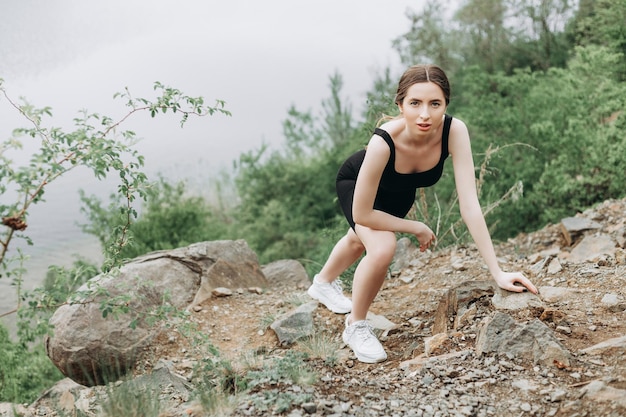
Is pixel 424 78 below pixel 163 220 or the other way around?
the other way around

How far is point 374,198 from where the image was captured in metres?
3.36

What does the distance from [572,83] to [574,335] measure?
7922 mm

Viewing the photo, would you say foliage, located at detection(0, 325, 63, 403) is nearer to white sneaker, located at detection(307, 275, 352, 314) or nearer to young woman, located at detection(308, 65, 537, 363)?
white sneaker, located at detection(307, 275, 352, 314)

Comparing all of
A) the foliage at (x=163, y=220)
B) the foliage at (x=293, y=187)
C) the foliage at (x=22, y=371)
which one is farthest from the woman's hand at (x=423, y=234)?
the foliage at (x=293, y=187)

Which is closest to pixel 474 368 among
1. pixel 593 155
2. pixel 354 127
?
pixel 593 155

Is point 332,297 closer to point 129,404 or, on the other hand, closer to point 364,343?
point 364,343

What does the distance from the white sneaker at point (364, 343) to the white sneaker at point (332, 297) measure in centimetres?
71

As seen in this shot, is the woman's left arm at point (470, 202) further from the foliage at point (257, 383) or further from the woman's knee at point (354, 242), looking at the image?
the foliage at point (257, 383)

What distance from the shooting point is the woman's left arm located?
3.26 meters

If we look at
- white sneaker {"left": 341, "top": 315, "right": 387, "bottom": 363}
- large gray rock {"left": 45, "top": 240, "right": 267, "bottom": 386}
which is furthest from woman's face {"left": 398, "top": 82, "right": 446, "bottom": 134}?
large gray rock {"left": 45, "top": 240, "right": 267, "bottom": 386}

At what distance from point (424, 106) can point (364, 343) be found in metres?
1.38

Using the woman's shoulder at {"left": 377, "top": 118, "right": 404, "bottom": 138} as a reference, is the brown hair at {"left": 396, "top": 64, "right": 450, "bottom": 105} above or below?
above

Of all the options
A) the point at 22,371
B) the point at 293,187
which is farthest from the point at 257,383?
the point at 293,187

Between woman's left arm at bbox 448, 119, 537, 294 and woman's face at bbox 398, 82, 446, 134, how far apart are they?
205mm
